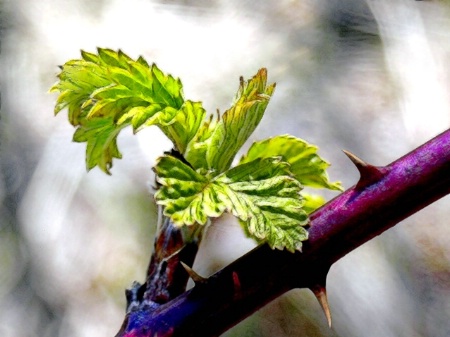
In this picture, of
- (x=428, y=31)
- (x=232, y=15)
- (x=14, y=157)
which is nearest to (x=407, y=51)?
(x=428, y=31)

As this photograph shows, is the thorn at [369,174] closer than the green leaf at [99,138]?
Yes

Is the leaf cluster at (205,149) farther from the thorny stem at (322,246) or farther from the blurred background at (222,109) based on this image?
the blurred background at (222,109)

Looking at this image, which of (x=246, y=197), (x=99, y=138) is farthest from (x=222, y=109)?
(x=246, y=197)

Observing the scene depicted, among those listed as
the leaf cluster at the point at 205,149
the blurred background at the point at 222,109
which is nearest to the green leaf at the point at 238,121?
the leaf cluster at the point at 205,149

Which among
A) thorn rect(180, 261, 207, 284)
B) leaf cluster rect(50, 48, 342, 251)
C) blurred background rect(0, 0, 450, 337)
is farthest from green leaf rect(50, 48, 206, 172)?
blurred background rect(0, 0, 450, 337)

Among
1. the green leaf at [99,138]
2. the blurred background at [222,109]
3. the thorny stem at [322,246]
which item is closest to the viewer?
the thorny stem at [322,246]

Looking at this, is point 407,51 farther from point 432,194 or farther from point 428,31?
point 432,194
